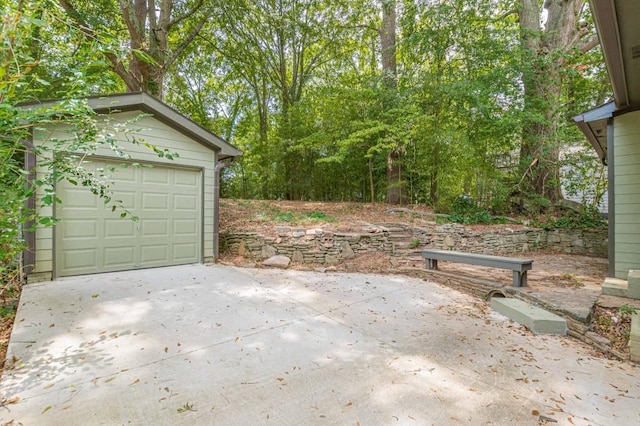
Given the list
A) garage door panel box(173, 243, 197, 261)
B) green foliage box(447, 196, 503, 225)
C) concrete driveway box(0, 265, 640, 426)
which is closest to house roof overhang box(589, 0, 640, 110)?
concrete driveway box(0, 265, 640, 426)

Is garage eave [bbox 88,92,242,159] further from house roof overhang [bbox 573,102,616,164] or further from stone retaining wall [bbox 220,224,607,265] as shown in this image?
house roof overhang [bbox 573,102,616,164]

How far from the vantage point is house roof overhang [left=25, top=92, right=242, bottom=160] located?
4375 mm

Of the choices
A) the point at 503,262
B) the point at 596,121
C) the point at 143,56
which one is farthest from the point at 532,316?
the point at 143,56

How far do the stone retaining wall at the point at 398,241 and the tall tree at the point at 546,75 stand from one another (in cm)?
160

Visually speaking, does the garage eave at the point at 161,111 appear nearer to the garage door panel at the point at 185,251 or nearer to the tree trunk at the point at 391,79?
the garage door panel at the point at 185,251

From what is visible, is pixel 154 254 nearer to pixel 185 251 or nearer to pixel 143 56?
pixel 185 251

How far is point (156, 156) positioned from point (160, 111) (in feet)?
2.58

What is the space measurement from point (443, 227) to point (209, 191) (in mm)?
5613

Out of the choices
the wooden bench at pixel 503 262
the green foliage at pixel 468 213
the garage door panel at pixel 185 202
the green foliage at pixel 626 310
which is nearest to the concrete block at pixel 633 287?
the green foliage at pixel 626 310

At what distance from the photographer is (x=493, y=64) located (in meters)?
8.58

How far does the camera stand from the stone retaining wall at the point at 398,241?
615cm

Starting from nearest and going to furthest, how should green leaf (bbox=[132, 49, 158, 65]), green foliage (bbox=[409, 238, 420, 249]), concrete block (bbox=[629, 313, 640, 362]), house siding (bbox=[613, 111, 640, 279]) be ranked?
green leaf (bbox=[132, 49, 158, 65])
concrete block (bbox=[629, 313, 640, 362])
house siding (bbox=[613, 111, 640, 279])
green foliage (bbox=[409, 238, 420, 249])

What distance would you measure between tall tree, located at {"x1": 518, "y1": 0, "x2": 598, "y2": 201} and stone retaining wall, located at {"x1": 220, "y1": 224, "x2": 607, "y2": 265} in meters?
1.60

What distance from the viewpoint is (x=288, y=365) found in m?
2.34
